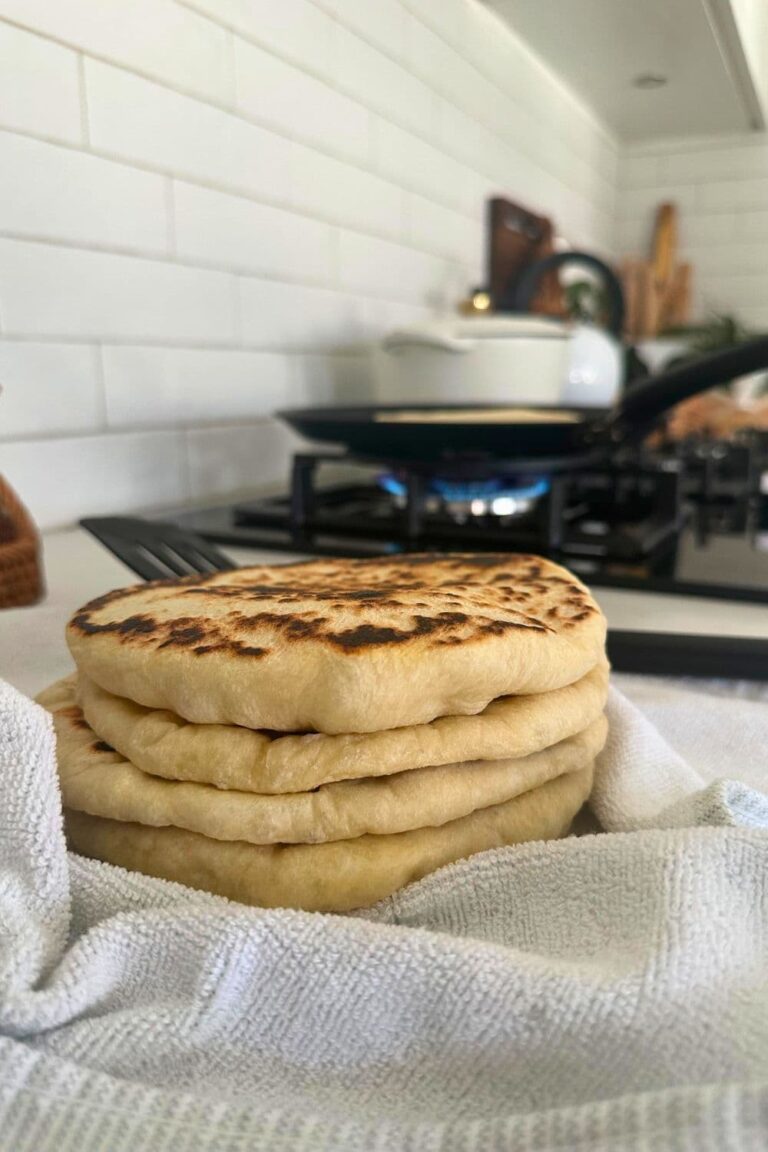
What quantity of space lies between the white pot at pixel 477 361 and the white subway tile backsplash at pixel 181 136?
32 cm

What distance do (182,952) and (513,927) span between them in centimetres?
13

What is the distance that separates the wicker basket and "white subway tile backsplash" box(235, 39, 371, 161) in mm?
819

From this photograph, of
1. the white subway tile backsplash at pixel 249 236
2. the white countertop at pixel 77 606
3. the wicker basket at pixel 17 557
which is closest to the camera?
the white countertop at pixel 77 606

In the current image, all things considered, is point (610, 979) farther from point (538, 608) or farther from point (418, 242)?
point (418, 242)

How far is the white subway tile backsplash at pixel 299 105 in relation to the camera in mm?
1298

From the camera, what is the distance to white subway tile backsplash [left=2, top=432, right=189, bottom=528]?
3.43 ft

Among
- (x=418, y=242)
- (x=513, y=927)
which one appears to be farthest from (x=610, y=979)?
(x=418, y=242)

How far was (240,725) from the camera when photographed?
1.26 ft

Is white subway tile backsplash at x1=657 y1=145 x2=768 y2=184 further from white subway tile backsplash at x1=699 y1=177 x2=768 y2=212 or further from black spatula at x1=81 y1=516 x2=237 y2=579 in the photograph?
black spatula at x1=81 y1=516 x2=237 y2=579

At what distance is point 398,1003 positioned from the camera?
312mm

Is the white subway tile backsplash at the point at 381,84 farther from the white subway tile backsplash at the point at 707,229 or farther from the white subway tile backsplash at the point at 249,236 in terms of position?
the white subway tile backsplash at the point at 707,229

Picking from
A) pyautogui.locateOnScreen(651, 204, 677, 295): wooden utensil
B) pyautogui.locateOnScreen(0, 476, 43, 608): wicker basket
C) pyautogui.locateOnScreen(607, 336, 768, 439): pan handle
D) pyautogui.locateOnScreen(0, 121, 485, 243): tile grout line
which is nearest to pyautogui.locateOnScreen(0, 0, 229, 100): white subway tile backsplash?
pyautogui.locateOnScreen(0, 121, 485, 243): tile grout line

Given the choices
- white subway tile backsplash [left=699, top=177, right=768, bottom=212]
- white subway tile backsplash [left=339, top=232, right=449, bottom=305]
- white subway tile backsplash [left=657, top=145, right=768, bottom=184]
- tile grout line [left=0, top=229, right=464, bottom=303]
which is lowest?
tile grout line [left=0, top=229, right=464, bottom=303]

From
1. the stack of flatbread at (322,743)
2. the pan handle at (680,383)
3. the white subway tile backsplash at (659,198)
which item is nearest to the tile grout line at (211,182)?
the pan handle at (680,383)
